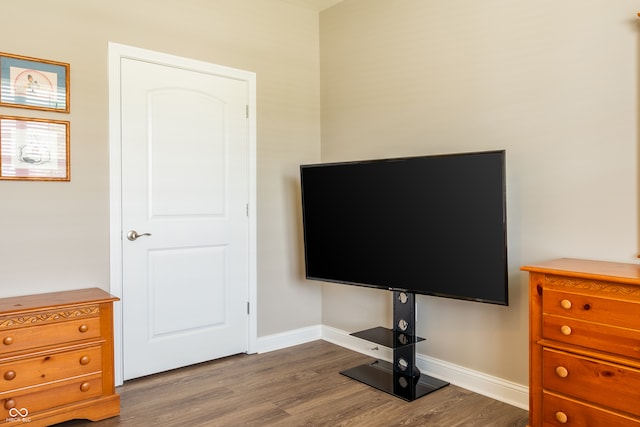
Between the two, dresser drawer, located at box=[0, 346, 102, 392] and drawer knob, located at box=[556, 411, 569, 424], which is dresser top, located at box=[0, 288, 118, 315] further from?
drawer knob, located at box=[556, 411, 569, 424]

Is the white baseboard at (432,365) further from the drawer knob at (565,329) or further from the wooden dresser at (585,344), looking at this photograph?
the drawer knob at (565,329)

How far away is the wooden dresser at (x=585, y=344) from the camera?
73.9 inches

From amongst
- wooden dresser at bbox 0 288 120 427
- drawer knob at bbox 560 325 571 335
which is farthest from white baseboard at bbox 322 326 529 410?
wooden dresser at bbox 0 288 120 427

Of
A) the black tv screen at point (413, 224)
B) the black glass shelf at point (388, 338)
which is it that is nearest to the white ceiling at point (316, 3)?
the black tv screen at point (413, 224)

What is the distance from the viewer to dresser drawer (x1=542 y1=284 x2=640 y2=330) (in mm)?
1872

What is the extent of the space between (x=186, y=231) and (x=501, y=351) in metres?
2.23

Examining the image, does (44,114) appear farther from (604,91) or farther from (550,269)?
(604,91)

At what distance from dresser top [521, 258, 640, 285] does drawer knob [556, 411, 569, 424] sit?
0.64 m

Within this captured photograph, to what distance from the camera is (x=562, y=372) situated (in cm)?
207

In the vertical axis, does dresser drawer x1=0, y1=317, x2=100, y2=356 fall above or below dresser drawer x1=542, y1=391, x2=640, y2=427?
above

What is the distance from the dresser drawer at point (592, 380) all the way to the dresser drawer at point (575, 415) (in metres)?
0.03

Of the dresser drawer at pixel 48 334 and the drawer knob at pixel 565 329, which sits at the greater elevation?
the drawer knob at pixel 565 329

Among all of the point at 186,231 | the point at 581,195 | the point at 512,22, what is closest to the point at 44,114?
the point at 186,231

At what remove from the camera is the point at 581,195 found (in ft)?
7.88
